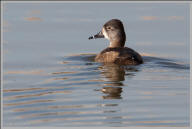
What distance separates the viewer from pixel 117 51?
1284 centimetres

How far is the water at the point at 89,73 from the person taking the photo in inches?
350

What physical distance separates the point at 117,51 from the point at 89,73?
4.00 feet

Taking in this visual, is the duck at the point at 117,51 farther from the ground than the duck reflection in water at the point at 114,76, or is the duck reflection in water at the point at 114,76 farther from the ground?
the duck at the point at 117,51

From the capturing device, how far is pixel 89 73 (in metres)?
11.9

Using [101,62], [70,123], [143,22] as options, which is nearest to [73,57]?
[101,62]

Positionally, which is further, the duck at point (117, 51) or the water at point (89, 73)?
the duck at point (117, 51)

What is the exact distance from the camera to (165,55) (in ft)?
46.3

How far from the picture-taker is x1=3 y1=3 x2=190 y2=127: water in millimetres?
8883

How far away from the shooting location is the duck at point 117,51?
1263 centimetres

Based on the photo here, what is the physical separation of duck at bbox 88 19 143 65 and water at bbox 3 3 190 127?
19 cm

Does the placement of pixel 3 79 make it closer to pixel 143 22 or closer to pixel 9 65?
pixel 9 65

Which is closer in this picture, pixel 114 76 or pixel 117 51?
pixel 114 76

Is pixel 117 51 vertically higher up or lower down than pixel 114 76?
higher up

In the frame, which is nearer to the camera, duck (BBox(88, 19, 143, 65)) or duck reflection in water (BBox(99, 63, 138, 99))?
duck reflection in water (BBox(99, 63, 138, 99))
